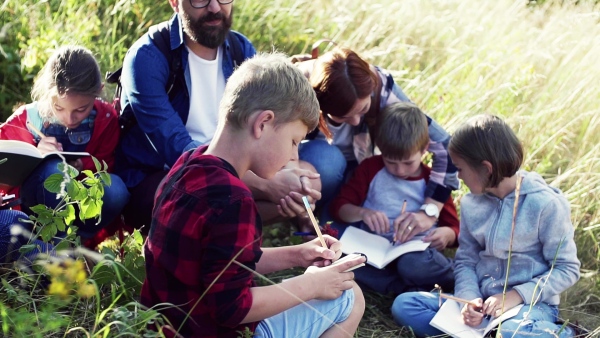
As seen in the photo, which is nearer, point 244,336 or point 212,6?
point 244,336

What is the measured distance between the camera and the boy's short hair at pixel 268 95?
2.28 m

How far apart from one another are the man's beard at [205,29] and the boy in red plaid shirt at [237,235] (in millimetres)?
1186

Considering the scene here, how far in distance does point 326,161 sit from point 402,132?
0.47 metres

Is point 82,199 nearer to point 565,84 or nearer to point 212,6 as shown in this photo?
point 212,6

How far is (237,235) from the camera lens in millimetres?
2143

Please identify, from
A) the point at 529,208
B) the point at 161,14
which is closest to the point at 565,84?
the point at 529,208

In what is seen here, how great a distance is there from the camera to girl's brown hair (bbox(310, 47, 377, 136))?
139 inches

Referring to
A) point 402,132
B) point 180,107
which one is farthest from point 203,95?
point 402,132

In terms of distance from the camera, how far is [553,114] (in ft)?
15.3

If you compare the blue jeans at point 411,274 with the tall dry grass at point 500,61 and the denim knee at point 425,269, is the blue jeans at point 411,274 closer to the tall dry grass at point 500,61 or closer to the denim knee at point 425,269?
the denim knee at point 425,269

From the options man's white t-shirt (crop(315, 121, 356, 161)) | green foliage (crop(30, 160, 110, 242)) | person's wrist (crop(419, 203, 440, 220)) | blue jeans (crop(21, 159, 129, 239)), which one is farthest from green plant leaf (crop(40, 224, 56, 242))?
person's wrist (crop(419, 203, 440, 220))

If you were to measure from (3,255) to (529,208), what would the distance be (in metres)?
2.15

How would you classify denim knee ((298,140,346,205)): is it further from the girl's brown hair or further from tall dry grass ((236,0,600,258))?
tall dry grass ((236,0,600,258))

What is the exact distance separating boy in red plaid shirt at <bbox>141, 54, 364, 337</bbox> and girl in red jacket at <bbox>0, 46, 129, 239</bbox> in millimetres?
1046
